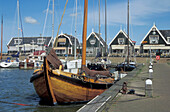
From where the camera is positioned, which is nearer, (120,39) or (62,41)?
(120,39)

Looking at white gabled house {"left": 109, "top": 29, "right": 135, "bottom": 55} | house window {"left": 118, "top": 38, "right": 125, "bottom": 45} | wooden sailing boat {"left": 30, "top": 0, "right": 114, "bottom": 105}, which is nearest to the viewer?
wooden sailing boat {"left": 30, "top": 0, "right": 114, "bottom": 105}

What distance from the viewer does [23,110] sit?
12422 millimetres

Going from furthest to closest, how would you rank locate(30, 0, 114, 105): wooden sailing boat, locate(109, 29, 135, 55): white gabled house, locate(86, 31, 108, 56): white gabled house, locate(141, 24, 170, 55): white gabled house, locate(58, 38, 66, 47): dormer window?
locate(58, 38, 66, 47): dormer window
locate(86, 31, 108, 56): white gabled house
locate(109, 29, 135, 55): white gabled house
locate(141, 24, 170, 55): white gabled house
locate(30, 0, 114, 105): wooden sailing boat

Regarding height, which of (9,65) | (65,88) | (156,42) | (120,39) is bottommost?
(9,65)

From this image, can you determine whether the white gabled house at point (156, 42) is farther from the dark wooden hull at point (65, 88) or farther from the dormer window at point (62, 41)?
the dark wooden hull at point (65, 88)

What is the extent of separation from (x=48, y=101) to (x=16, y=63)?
4032cm

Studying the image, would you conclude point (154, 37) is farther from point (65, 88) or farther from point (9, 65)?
point (65, 88)

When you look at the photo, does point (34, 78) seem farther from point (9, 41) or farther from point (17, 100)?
point (9, 41)

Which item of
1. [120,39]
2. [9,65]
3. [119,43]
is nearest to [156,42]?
[120,39]

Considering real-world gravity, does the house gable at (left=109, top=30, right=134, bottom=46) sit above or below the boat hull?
above

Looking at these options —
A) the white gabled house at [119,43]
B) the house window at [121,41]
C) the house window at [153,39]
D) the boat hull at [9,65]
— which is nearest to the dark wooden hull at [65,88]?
the boat hull at [9,65]

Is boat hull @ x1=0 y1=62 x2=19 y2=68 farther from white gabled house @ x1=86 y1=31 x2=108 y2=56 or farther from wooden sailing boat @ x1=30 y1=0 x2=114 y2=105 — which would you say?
wooden sailing boat @ x1=30 y1=0 x2=114 y2=105

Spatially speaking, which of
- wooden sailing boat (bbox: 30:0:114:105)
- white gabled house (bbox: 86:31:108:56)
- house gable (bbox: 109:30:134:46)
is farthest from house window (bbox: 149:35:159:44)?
wooden sailing boat (bbox: 30:0:114:105)

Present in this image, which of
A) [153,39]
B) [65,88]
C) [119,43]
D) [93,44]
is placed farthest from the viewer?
[93,44]
